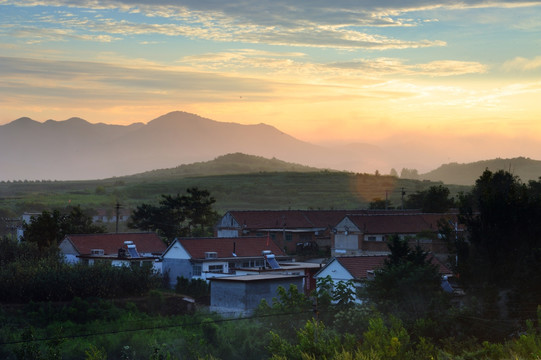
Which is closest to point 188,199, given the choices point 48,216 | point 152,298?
point 48,216

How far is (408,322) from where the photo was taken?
38.6m

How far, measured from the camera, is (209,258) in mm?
56531

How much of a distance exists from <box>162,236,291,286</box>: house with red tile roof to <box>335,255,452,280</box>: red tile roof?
9.88 m

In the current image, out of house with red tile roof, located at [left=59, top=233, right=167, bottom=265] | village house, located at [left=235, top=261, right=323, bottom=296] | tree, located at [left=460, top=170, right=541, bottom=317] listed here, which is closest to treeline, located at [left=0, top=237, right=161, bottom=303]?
house with red tile roof, located at [left=59, top=233, right=167, bottom=265]

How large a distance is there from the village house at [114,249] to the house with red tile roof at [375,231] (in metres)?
16.1

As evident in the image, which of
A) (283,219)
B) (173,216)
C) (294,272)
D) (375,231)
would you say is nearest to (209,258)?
(294,272)

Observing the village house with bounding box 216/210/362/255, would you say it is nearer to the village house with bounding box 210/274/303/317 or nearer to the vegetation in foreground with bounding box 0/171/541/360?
the village house with bounding box 210/274/303/317

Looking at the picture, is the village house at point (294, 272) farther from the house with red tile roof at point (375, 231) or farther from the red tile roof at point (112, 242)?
the red tile roof at point (112, 242)

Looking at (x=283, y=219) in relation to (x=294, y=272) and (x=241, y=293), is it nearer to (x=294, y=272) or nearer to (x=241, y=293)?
(x=294, y=272)

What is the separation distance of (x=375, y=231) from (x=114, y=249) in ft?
74.6

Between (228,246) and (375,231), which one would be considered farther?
(375,231)

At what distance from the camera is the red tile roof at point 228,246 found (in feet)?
187

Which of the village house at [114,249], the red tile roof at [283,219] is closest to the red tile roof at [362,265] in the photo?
the village house at [114,249]

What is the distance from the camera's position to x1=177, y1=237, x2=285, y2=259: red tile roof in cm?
5703
